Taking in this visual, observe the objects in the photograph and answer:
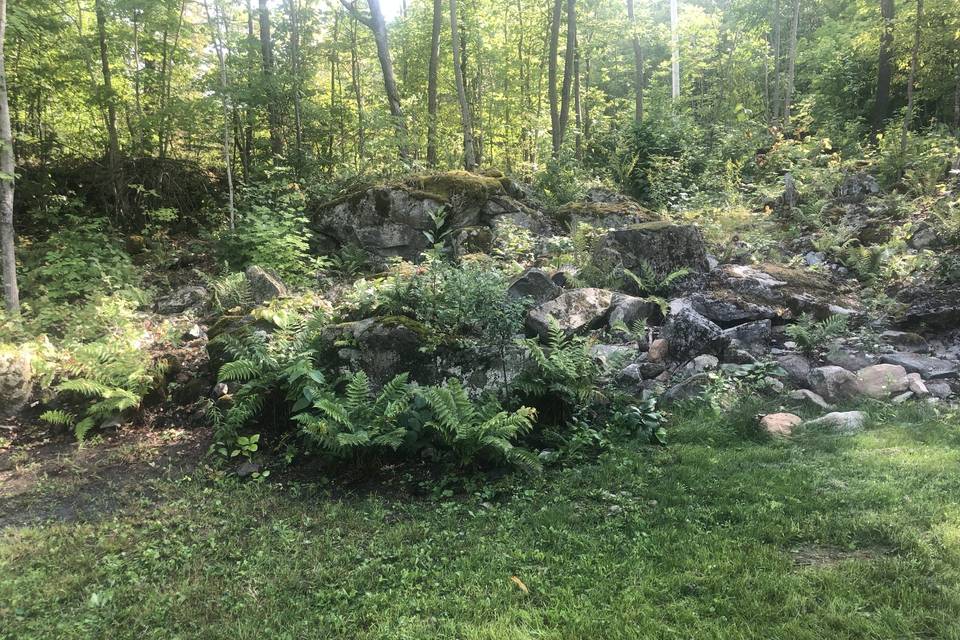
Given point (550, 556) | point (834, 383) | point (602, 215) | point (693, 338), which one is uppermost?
point (602, 215)

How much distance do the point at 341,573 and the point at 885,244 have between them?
990cm

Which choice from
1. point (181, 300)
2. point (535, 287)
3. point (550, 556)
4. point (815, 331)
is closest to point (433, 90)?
point (181, 300)

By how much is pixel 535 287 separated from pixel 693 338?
213cm

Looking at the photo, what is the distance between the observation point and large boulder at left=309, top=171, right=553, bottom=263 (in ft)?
37.3

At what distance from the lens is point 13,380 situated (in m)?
5.98

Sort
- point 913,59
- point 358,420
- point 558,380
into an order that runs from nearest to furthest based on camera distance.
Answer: point 358,420 < point 558,380 < point 913,59

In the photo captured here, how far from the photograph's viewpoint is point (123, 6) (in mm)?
10469

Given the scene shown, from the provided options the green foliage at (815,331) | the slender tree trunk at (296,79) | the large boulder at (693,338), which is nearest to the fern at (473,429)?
the large boulder at (693,338)

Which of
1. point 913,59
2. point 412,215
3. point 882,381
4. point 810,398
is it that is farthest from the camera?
point 913,59

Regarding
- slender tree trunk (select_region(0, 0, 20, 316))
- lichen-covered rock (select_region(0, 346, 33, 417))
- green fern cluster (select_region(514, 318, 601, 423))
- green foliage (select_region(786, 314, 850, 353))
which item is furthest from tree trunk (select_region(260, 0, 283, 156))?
green foliage (select_region(786, 314, 850, 353))

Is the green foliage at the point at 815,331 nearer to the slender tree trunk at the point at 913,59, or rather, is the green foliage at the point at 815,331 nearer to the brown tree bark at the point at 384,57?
the slender tree trunk at the point at 913,59

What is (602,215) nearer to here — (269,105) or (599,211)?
(599,211)

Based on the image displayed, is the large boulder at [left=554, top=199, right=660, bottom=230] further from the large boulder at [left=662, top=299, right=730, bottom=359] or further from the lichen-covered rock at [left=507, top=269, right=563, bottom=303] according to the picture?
the large boulder at [left=662, top=299, right=730, bottom=359]

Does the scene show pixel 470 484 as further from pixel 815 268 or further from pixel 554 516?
pixel 815 268
